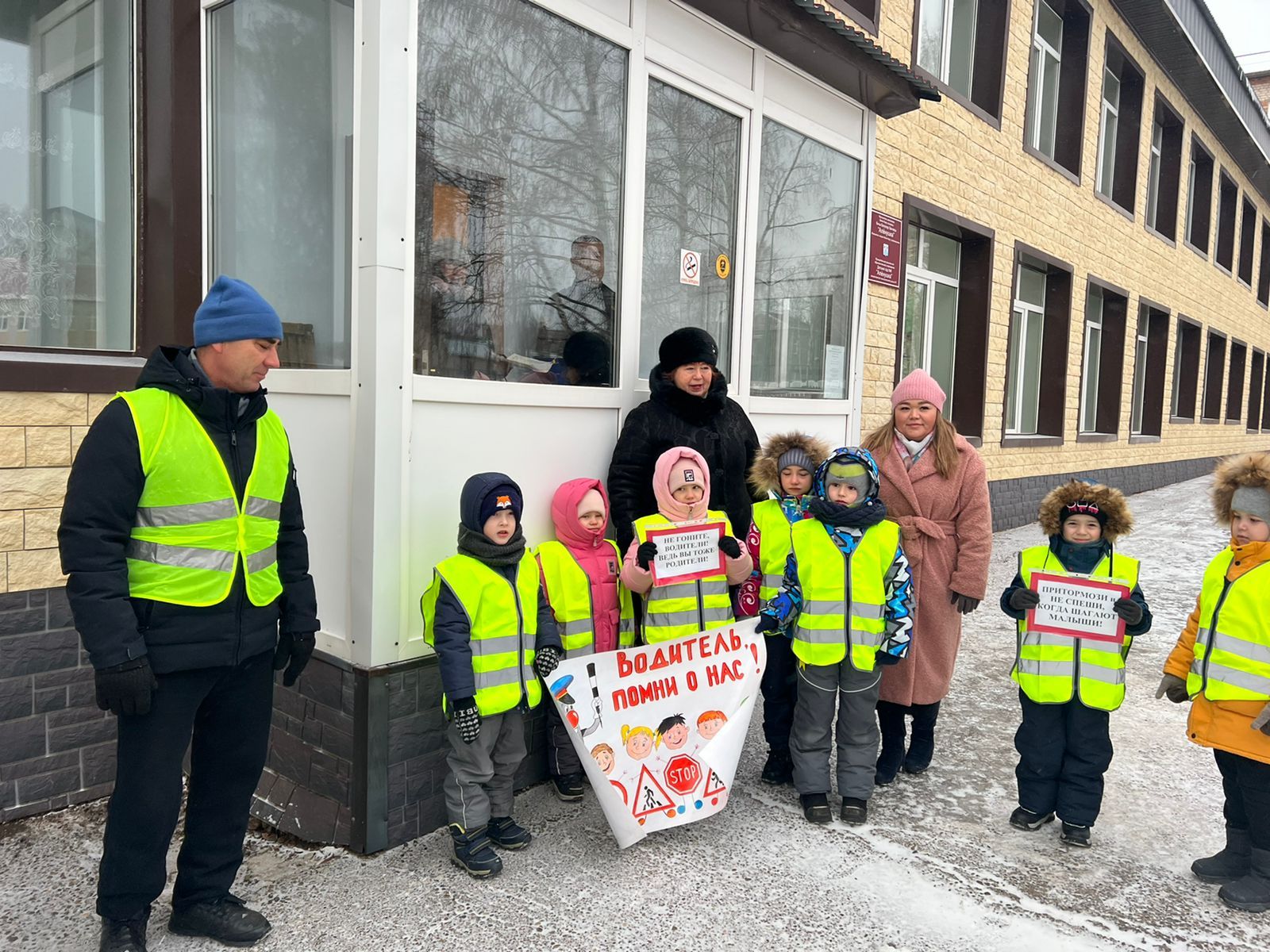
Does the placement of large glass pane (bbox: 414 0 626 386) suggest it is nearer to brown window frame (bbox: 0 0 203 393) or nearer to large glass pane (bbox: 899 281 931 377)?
brown window frame (bbox: 0 0 203 393)

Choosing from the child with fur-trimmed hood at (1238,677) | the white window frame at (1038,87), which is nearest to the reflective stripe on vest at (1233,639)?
the child with fur-trimmed hood at (1238,677)

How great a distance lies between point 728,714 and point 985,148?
761 cm

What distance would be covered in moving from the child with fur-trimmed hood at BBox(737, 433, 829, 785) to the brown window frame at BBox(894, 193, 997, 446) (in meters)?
5.94

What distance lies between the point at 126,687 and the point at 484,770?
124 cm

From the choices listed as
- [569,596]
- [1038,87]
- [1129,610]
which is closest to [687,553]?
[569,596]

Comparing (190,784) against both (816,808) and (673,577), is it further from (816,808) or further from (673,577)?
(816,808)

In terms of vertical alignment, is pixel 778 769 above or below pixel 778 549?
below

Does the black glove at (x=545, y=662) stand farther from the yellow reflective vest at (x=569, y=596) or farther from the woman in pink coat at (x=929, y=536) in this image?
the woman in pink coat at (x=929, y=536)

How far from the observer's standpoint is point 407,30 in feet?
10.3

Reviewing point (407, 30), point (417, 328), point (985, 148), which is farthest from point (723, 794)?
point (985, 148)

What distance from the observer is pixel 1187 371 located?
1739cm

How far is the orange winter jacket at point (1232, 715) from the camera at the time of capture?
9.99 feet

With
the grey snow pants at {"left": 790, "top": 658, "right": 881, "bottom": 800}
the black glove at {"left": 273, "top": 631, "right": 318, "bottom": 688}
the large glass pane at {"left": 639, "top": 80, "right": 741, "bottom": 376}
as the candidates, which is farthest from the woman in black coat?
the black glove at {"left": 273, "top": 631, "right": 318, "bottom": 688}

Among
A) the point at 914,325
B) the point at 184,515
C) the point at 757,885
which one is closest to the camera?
the point at 184,515
